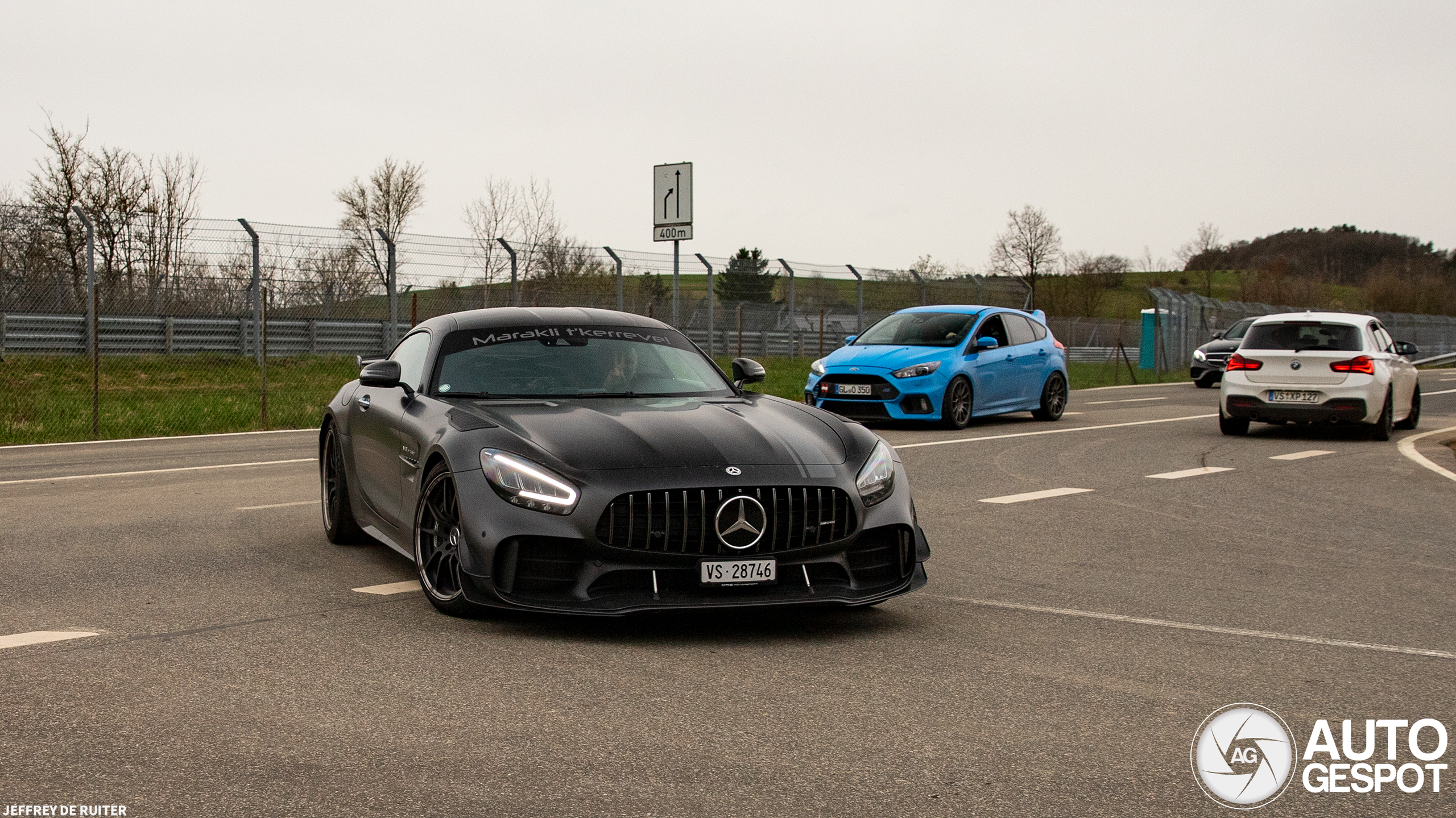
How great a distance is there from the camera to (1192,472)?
12.5 meters

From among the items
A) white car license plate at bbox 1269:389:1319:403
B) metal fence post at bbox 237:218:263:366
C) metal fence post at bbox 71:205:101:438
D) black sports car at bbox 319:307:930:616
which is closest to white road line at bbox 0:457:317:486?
metal fence post at bbox 71:205:101:438

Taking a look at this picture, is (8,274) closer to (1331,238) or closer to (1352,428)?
(1352,428)

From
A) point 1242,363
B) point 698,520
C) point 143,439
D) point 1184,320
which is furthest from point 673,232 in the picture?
point 1184,320

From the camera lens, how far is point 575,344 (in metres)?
7.09

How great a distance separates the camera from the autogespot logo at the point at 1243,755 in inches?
152

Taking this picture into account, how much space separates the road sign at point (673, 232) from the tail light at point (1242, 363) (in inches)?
259

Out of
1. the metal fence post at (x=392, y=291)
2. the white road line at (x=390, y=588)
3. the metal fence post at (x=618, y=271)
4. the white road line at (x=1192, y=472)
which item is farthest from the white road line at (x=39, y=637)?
the metal fence post at (x=618, y=271)

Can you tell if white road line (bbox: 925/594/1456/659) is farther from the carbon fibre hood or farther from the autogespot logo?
the autogespot logo

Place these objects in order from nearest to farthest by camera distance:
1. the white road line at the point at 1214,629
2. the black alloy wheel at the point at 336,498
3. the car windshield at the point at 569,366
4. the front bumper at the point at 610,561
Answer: the front bumper at the point at 610,561, the white road line at the point at 1214,629, the car windshield at the point at 569,366, the black alloy wheel at the point at 336,498

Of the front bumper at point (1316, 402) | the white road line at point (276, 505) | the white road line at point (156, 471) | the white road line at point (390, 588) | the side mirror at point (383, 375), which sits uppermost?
the side mirror at point (383, 375)

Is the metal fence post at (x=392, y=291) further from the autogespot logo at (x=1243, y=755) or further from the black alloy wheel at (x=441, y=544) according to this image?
the autogespot logo at (x=1243, y=755)

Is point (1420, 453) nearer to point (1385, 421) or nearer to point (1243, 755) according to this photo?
point (1385, 421)

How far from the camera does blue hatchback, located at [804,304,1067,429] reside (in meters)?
17.0

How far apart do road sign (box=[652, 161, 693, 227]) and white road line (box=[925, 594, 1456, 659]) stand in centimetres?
1210
